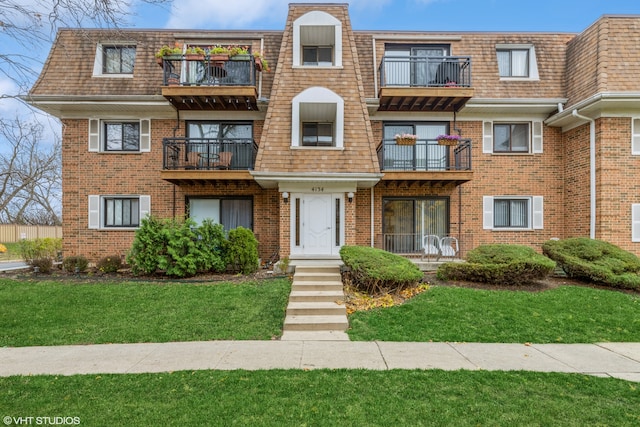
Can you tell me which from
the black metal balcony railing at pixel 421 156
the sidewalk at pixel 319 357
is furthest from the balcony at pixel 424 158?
the sidewalk at pixel 319 357

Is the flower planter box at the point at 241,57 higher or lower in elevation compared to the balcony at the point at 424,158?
higher

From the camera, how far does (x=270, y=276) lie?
955cm

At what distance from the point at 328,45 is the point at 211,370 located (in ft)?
37.7

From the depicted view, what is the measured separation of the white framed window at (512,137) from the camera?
12328 mm

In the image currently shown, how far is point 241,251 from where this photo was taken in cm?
991

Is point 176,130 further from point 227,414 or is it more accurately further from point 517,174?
point 517,174

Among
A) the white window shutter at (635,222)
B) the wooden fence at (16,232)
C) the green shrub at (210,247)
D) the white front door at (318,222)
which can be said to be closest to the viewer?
the green shrub at (210,247)

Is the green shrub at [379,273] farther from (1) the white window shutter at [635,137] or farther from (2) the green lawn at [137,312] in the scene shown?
(1) the white window shutter at [635,137]

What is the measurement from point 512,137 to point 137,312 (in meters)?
12.9

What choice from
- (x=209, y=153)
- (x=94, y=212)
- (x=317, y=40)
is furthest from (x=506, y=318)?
(x=94, y=212)

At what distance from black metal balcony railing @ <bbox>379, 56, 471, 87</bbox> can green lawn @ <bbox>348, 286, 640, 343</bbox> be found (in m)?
7.40

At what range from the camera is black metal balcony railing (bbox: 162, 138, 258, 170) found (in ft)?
37.2

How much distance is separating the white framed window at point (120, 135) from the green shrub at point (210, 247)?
4.40m

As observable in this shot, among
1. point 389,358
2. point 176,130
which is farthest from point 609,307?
point 176,130
